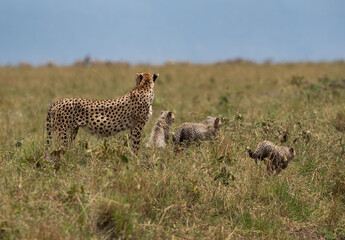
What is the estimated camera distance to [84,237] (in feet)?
13.7

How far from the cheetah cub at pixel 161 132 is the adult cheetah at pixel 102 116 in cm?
38

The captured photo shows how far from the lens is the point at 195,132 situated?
6.53 meters

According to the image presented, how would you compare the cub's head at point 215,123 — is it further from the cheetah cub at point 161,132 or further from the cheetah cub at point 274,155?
the cheetah cub at point 274,155

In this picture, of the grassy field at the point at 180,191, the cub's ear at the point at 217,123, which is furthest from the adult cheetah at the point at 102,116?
the cub's ear at the point at 217,123

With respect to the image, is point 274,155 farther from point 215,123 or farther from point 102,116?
point 102,116

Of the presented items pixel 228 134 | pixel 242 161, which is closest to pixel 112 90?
pixel 228 134

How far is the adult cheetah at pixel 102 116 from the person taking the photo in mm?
5988

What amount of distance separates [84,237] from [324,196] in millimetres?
3053

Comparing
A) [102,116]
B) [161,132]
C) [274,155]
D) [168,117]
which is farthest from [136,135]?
[274,155]

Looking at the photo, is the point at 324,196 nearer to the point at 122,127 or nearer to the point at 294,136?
the point at 294,136

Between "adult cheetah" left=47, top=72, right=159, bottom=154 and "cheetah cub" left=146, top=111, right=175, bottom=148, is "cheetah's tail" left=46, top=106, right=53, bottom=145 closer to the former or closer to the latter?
"adult cheetah" left=47, top=72, right=159, bottom=154

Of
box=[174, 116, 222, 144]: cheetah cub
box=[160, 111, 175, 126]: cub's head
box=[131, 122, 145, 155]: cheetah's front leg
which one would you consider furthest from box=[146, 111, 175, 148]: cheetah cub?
box=[131, 122, 145, 155]: cheetah's front leg

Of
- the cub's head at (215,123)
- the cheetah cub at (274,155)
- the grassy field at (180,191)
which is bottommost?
the grassy field at (180,191)

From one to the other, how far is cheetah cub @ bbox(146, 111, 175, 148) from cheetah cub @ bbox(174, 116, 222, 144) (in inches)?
7.5
